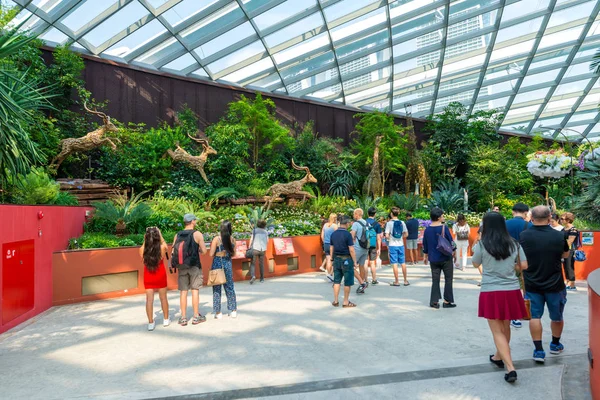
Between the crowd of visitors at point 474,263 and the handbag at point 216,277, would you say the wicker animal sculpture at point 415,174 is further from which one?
the handbag at point 216,277

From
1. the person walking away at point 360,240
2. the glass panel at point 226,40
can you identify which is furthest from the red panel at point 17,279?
→ the glass panel at point 226,40

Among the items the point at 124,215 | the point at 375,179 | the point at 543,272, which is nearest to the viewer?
the point at 543,272

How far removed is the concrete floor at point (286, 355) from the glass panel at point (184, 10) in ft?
32.1

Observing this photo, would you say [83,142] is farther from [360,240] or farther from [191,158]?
[360,240]

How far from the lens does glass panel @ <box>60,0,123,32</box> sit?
12083mm

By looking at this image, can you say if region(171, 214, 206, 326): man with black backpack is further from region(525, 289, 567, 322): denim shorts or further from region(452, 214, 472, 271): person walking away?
region(452, 214, 472, 271): person walking away

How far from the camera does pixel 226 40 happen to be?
14.8m

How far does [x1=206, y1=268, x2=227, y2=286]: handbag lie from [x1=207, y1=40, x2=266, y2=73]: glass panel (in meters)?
11.6

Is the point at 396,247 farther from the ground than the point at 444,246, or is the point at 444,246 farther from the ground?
the point at 444,246

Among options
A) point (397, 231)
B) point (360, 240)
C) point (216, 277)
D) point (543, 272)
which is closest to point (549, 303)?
point (543, 272)

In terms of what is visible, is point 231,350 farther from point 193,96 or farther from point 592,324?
point 193,96

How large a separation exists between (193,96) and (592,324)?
1596cm

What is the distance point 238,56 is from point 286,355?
548 inches

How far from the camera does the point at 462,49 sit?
59.3ft
